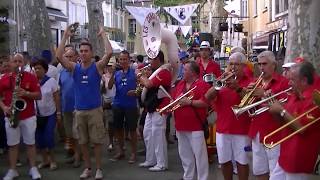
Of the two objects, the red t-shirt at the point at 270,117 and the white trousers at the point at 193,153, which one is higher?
the red t-shirt at the point at 270,117

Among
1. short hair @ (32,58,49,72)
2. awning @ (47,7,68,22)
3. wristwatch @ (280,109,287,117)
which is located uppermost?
awning @ (47,7,68,22)

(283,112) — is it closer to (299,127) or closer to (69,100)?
(299,127)

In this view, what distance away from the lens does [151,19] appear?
9531mm

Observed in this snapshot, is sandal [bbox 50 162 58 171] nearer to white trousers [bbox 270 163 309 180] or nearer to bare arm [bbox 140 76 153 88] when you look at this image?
bare arm [bbox 140 76 153 88]

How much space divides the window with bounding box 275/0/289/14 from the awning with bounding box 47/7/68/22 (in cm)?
1221

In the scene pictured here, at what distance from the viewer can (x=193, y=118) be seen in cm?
734

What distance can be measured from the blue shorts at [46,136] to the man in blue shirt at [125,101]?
4.06ft

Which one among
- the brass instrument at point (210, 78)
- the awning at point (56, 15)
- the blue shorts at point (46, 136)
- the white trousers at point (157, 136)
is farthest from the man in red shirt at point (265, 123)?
the awning at point (56, 15)

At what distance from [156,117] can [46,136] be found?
175 cm

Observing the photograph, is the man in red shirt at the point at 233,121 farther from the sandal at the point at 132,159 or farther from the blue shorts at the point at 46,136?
the blue shorts at the point at 46,136

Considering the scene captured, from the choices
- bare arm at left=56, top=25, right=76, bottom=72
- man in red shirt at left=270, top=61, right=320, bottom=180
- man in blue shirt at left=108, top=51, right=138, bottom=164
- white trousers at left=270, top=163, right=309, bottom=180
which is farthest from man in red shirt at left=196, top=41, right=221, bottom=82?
man in red shirt at left=270, top=61, right=320, bottom=180

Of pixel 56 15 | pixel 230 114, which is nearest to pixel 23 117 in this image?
pixel 230 114

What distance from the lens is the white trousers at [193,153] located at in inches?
290

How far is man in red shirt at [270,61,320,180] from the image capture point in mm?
4906
